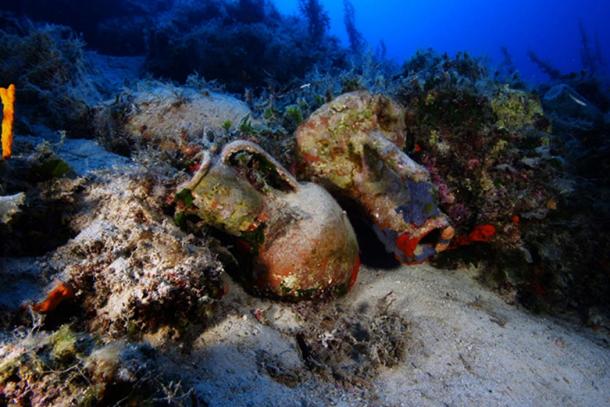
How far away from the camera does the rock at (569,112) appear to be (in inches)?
221

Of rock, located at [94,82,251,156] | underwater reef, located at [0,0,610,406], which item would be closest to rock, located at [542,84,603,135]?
underwater reef, located at [0,0,610,406]

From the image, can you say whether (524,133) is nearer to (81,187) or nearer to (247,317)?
(247,317)

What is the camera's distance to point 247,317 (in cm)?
311

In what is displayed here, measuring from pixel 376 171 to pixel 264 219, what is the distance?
150cm

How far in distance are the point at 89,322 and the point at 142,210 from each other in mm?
981

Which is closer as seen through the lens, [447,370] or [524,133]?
[447,370]

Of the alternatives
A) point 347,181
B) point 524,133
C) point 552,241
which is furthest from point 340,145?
point 552,241

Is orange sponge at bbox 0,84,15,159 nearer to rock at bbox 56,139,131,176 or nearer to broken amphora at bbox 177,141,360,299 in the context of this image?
rock at bbox 56,139,131,176

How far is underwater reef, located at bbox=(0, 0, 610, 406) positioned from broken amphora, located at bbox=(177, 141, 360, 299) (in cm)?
2

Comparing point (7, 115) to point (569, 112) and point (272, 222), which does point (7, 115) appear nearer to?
point (272, 222)

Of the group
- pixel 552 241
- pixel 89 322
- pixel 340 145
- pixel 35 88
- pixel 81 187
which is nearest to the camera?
pixel 89 322

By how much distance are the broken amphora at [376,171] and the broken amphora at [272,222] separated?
662mm

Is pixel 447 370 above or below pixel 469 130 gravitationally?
below

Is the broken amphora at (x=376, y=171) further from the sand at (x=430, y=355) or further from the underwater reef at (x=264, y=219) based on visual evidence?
the sand at (x=430, y=355)
